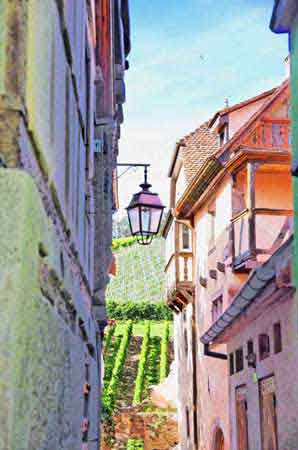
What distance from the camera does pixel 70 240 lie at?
505 centimetres

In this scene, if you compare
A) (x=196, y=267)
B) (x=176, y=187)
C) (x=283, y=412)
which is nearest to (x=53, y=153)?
(x=283, y=412)

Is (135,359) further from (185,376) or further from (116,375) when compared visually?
(185,376)

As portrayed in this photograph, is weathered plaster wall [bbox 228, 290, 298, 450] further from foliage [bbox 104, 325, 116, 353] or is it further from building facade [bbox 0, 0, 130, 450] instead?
foliage [bbox 104, 325, 116, 353]

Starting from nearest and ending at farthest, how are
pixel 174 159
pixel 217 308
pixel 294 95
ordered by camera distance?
pixel 294 95 < pixel 217 308 < pixel 174 159

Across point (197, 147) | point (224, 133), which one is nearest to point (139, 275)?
point (197, 147)

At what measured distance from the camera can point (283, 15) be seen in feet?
37.8

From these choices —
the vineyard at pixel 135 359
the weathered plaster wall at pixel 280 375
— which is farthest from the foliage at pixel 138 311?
the weathered plaster wall at pixel 280 375

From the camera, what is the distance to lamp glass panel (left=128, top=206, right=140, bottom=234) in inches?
471

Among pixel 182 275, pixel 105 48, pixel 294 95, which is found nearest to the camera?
pixel 105 48

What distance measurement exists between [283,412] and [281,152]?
735cm

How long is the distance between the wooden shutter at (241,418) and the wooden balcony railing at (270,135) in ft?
18.4

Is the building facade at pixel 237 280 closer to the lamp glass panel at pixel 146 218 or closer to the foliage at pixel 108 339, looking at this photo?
the lamp glass panel at pixel 146 218

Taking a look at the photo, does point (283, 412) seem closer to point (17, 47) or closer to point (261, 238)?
point (261, 238)

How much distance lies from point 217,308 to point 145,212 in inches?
394
